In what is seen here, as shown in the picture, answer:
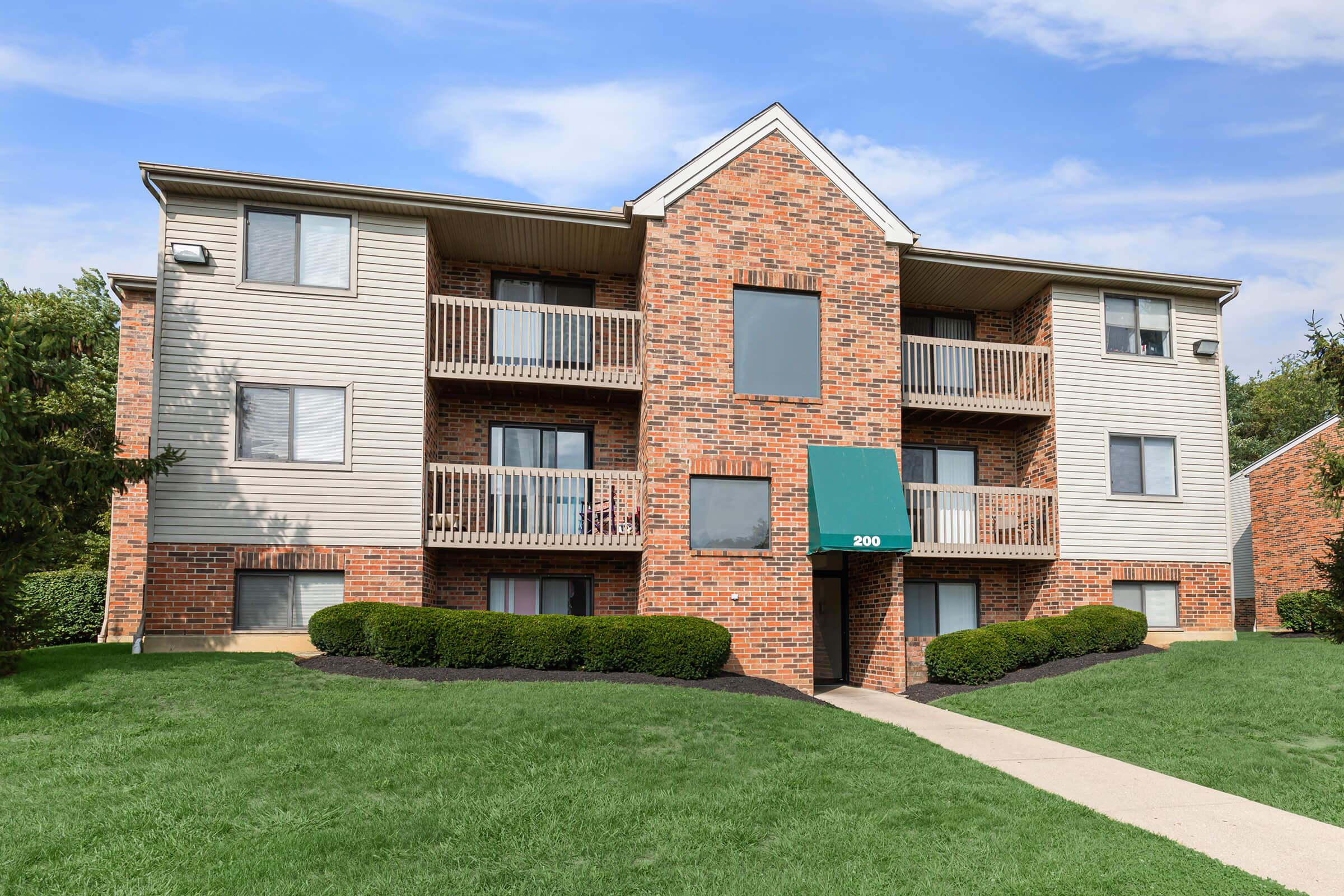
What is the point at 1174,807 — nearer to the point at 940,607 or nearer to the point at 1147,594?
the point at 940,607

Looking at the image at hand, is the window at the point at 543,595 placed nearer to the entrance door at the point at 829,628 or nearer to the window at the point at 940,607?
the entrance door at the point at 829,628

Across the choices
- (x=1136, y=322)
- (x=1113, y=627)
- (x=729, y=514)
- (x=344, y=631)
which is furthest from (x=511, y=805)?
(x=1136, y=322)

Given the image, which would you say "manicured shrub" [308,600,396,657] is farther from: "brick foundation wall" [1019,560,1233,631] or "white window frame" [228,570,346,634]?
"brick foundation wall" [1019,560,1233,631]

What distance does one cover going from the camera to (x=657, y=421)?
16.8 meters

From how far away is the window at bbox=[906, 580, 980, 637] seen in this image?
19891 millimetres

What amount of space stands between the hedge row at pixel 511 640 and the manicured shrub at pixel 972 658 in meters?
4.33

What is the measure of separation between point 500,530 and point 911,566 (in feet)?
27.7

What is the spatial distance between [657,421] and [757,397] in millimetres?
1909

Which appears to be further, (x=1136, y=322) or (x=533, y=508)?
(x=1136, y=322)

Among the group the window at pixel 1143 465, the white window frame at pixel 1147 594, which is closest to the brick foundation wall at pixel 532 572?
the white window frame at pixel 1147 594

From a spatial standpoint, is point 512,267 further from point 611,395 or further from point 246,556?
point 246,556

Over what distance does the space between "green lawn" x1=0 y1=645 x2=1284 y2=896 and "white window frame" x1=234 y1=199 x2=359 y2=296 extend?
24.1ft

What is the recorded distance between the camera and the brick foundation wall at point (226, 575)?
15.6 metres

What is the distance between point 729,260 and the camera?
1762cm
